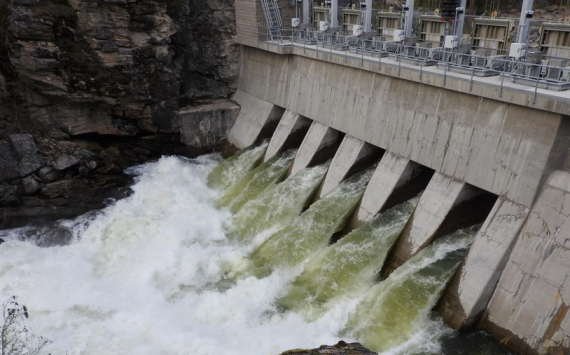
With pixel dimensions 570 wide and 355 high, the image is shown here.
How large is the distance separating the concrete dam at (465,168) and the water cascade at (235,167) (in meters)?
2.92

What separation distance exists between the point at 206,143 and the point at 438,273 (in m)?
16.2

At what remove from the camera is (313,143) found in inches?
868

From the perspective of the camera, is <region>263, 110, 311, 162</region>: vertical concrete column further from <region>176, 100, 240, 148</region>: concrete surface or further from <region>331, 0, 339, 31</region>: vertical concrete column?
<region>331, 0, 339, 31</region>: vertical concrete column

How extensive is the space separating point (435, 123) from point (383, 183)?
2.87 meters

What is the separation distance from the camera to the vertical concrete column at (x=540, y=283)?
1237 centimetres

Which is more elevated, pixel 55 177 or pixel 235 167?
pixel 55 177

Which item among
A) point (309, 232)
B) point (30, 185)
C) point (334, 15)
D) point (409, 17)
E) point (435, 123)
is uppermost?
point (409, 17)

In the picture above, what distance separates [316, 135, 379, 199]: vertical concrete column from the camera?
19.8m

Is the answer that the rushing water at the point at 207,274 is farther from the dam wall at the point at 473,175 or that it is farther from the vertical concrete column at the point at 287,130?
the vertical concrete column at the point at 287,130

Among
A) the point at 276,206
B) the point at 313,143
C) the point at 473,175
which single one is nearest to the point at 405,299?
the point at 473,175

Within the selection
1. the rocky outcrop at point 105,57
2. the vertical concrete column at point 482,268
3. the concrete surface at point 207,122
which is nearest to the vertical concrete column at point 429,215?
the vertical concrete column at point 482,268

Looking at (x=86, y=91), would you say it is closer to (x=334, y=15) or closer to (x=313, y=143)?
(x=313, y=143)

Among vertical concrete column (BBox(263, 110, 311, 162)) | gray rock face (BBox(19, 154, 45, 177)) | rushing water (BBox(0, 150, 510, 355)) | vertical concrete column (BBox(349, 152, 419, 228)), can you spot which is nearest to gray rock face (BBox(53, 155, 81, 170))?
gray rock face (BBox(19, 154, 45, 177))

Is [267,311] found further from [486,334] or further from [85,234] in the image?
[85,234]
